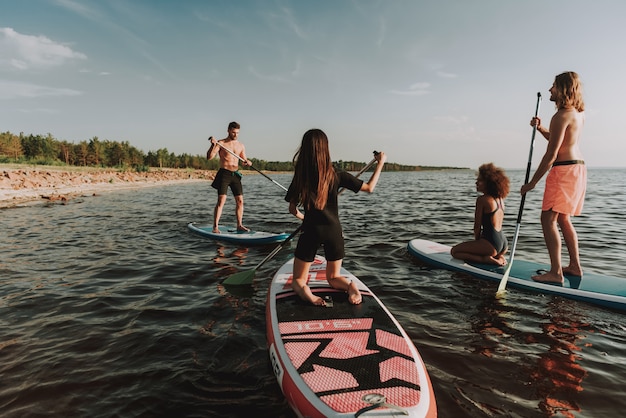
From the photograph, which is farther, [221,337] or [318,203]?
[221,337]

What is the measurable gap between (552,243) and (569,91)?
2227mm

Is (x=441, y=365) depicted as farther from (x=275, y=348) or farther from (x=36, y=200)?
(x=36, y=200)

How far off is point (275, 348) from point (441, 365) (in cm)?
179

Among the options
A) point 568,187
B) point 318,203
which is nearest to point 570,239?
point 568,187

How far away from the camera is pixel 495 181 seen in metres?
6.01

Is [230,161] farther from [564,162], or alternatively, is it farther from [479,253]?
[564,162]

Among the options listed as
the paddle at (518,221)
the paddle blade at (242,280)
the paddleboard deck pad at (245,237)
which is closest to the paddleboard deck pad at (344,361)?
the paddle blade at (242,280)

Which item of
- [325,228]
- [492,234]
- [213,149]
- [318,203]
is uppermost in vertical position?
[213,149]

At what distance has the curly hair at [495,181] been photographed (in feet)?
19.7

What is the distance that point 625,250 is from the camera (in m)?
8.42

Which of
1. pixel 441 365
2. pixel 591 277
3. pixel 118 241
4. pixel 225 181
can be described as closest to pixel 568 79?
pixel 591 277

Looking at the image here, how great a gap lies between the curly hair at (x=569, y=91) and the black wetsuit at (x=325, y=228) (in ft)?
10.9

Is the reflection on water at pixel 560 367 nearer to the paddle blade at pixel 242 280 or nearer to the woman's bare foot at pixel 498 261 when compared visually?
the woman's bare foot at pixel 498 261

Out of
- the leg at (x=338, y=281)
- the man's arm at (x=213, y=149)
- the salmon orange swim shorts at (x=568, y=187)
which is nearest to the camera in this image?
the leg at (x=338, y=281)
